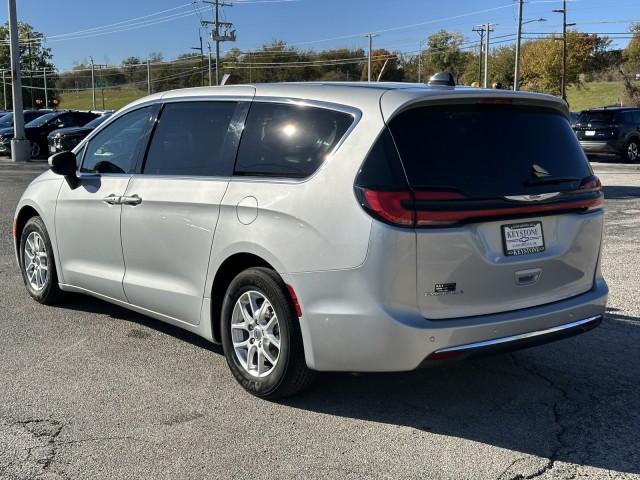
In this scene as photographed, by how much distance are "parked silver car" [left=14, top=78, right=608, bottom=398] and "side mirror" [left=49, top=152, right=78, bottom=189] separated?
93cm

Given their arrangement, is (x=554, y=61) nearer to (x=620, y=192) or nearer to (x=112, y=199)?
(x=620, y=192)

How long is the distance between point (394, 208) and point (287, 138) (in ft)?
3.10

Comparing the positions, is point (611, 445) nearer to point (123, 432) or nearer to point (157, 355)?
point (123, 432)

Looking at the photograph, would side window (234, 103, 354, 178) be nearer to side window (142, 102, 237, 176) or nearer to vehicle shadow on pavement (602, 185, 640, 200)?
side window (142, 102, 237, 176)

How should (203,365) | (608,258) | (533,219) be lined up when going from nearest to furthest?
(533,219)
(203,365)
(608,258)

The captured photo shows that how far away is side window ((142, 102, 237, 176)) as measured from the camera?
15.4ft

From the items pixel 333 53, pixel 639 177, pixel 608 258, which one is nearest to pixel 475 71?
pixel 333 53

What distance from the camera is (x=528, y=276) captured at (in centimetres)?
397

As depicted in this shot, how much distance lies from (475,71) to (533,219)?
86.3 meters

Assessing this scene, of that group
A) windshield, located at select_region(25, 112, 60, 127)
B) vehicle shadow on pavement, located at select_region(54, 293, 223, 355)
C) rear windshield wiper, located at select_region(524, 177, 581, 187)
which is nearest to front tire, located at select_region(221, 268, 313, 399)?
vehicle shadow on pavement, located at select_region(54, 293, 223, 355)

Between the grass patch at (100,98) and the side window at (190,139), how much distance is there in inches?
4026

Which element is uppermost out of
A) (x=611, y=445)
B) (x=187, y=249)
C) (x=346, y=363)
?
(x=187, y=249)

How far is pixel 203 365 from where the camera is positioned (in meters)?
4.88

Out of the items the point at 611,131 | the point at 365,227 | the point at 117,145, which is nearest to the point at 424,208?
the point at 365,227
